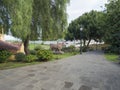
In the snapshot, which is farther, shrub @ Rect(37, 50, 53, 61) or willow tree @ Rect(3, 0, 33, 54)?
shrub @ Rect(37, 50, 53, 61)

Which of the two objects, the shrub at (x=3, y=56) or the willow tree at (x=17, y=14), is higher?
the willow tree at (x=17, y=14)

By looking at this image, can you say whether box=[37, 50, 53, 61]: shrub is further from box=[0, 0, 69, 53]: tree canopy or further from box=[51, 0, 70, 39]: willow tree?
box=[51, 0, 70, 39]: willow tree

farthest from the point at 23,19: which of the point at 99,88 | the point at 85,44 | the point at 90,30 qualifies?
the point at 85,44

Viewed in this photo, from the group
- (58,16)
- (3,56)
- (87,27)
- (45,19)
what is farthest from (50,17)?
(87,27)

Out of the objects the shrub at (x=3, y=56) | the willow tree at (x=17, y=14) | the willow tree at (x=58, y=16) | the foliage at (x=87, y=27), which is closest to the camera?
the willow tree at (x=17, y=14)

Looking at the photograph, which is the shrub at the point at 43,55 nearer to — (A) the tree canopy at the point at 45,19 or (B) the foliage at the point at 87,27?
(A) the tree canopy at the point at 45,19

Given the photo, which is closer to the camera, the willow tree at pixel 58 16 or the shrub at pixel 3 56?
the shrub at pixel 3 56

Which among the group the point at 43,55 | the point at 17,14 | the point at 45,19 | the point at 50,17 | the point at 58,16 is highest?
the point at 58,16

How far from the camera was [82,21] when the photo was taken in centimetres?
4134

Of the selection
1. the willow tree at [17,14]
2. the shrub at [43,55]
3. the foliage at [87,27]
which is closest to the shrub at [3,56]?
the willow tree at [17,14]

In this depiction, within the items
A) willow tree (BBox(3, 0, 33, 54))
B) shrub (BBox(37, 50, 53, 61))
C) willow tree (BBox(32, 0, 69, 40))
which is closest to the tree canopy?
willow tree (BBox(32, 0, 69, 40))

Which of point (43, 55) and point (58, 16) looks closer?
point (43, 55)

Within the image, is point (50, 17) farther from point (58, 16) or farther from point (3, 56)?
point (3, 56)

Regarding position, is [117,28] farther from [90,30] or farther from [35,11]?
[90,30]
